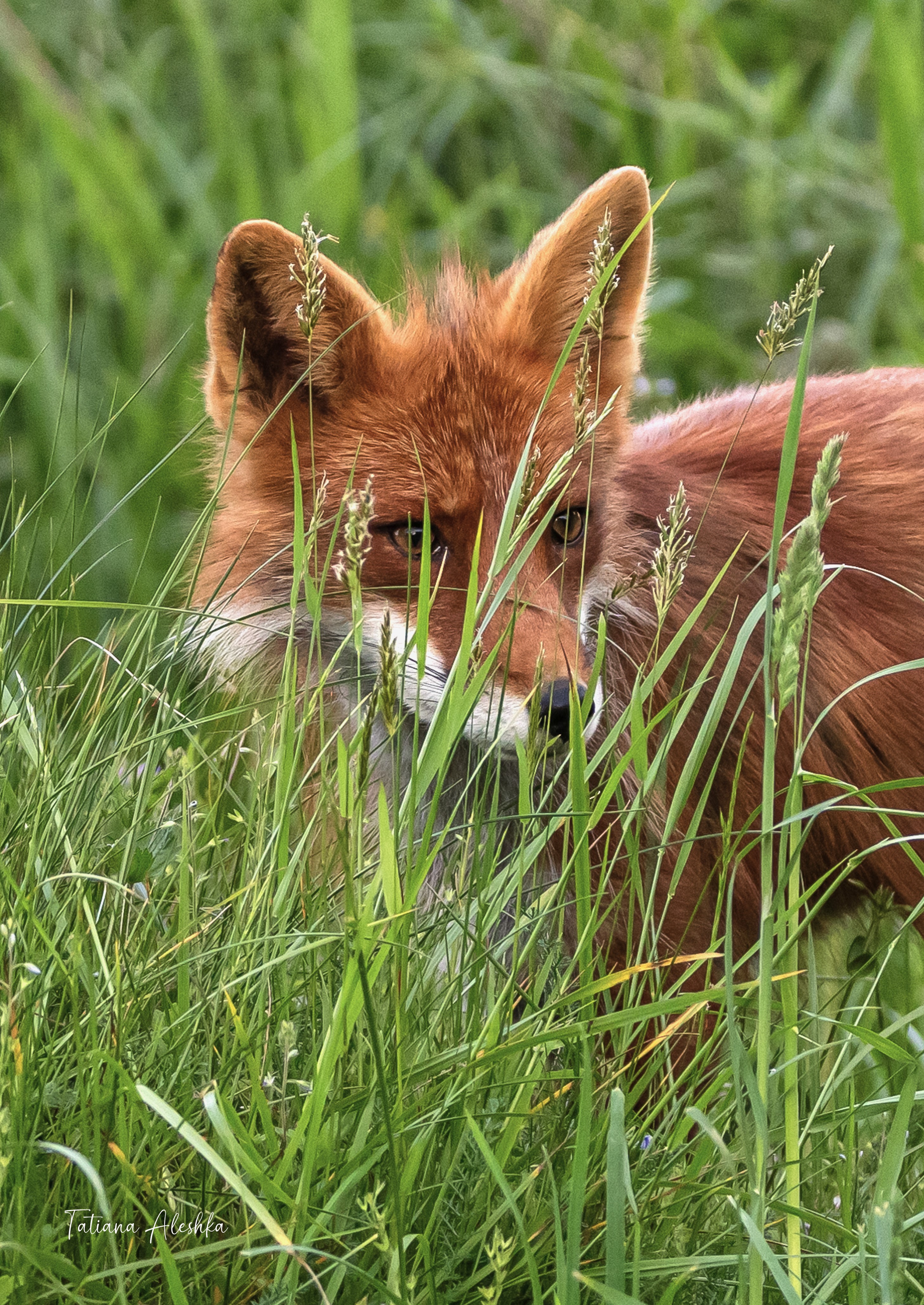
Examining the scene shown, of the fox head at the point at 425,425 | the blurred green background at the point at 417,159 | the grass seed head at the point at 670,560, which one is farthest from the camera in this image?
the blurred green background at the point at 417,159

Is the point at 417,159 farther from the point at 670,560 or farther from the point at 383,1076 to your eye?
the point at 383,1076

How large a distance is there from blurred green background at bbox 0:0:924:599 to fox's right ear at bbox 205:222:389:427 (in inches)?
102

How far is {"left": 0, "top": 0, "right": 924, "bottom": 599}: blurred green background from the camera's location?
20.5 ft

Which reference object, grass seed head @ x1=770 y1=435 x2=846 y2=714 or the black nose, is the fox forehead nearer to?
the black nose

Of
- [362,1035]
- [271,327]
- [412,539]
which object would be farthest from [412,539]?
[362,1035]

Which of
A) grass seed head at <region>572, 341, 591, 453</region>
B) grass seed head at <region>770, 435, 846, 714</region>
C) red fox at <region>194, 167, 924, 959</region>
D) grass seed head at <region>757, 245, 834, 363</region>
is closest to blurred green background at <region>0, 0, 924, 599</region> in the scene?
red fox at <region>194, 167, 924, 959</region>

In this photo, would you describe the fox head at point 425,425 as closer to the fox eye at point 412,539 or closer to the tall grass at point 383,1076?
the fox eye at point 412,539

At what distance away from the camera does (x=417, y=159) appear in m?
7.05

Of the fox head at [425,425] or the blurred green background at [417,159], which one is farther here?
the blurred green background at [417,159]

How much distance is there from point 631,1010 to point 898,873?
71.9 inches

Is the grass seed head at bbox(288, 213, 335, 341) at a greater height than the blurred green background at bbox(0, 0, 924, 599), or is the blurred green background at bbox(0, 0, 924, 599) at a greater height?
the blurred green background at bbox(0, 0, 924, 599)

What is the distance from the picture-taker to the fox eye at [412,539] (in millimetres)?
2938

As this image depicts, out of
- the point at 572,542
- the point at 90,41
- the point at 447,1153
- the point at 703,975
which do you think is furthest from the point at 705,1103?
the point at 90,41

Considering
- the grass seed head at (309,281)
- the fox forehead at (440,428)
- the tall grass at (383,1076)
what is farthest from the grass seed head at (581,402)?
Result: the fox forehead at (440,428)
